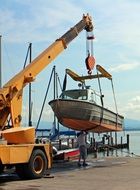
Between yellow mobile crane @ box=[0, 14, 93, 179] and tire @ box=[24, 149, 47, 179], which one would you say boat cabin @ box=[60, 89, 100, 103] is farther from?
tire @ box=[24, 149, 47, 179]

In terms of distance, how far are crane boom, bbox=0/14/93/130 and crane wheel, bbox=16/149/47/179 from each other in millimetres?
1602

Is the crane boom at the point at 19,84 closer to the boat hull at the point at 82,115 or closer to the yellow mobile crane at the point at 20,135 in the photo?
the yellow mobile crane at the point at 20,135

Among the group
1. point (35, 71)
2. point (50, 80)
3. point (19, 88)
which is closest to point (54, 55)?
point (35, 71)

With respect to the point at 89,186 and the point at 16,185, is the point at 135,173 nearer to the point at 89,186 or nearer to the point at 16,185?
the point at 89,186

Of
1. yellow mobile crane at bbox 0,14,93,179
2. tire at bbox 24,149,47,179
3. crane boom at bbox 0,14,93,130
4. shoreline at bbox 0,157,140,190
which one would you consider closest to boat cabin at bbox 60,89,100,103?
crane boom at bbox 0,14,93,130

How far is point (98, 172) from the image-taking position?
19312mm

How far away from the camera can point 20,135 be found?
17.5 metres

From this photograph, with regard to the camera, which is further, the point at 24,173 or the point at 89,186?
the point at 24,173

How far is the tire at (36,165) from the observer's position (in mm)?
17266

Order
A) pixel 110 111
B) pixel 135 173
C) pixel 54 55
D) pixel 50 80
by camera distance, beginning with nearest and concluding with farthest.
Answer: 1. pixel 135 173
2. pixel 54 55
3. pixel 110 111
4. pixel 50 80

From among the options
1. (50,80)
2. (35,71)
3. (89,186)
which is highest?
(50,80)

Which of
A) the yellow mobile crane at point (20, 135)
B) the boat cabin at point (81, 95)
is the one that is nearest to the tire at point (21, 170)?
the yellow mobile crane at point (20, 135)

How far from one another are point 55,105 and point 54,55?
356 centimetres

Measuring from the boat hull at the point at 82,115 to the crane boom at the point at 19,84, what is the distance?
10.9 ft
